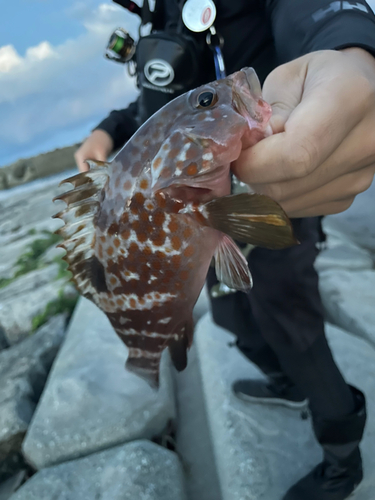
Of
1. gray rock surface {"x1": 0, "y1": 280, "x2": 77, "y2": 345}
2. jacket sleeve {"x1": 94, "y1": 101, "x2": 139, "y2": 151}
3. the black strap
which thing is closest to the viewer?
the black strap

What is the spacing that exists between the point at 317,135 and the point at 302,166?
0.20ft

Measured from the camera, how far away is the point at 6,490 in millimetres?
2051

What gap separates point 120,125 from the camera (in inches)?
71.6

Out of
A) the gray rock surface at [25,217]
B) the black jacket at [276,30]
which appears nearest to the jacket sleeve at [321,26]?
the black jacket at [276,30]

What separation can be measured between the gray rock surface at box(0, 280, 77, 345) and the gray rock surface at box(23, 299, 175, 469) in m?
1.19

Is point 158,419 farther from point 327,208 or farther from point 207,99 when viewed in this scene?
point 207,99

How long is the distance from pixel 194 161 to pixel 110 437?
163 cm

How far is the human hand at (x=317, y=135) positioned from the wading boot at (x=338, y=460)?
0.96 metres

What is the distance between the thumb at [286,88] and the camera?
2.57 ft

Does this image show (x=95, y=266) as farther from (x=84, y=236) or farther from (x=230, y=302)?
(x=230, y=302)

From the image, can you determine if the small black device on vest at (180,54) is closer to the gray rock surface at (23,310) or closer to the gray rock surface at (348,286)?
the gray rock surface at (348,286)

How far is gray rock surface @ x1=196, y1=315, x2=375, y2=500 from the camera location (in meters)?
1.55

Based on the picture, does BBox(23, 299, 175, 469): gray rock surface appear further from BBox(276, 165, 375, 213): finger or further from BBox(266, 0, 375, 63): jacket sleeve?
BBox(266, 0, 375, 63): jacket sleeve

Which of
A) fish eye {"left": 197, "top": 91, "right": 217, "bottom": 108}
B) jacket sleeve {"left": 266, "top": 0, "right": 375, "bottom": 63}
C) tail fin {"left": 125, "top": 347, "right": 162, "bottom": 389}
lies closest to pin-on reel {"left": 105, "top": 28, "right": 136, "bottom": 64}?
jacket sleeve {"left": 266, "top": 0, "right": 375, "bottom": 63}
